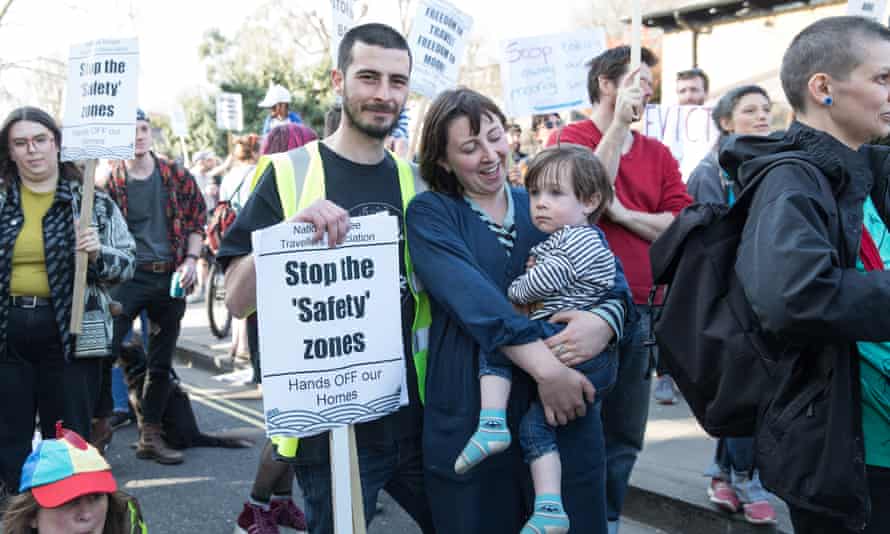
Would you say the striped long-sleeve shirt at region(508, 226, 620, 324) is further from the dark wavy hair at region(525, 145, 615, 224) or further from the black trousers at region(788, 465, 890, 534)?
the black trousers at region(788, 465, 890, 534)

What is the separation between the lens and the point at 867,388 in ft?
6.75

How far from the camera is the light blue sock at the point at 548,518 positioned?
2365 mm

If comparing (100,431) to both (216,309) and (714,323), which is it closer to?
(714,323)

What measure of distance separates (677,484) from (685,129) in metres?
3.50

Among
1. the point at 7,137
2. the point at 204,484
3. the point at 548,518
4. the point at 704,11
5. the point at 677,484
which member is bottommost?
the point at 204,484

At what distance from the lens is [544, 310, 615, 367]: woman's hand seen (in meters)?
2.43

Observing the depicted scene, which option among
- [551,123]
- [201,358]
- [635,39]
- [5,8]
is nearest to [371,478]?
[635,39]

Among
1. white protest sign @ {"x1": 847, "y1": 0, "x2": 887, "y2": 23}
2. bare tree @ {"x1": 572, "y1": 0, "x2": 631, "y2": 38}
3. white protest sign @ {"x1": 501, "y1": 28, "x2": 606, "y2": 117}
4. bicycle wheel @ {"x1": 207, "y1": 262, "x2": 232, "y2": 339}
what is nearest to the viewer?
white protest sign @ {"x1": 847, "y1": 0, "x2": 887, "y2": 23}

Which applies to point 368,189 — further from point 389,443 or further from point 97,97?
point 97,97

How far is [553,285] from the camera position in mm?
2455

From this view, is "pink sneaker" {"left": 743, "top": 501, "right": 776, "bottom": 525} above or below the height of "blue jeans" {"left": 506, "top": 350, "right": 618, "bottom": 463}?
below

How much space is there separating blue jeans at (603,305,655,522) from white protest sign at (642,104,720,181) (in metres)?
3.97


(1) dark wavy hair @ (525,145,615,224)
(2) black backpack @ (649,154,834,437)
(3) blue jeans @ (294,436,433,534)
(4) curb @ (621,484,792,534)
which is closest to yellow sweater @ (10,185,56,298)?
(3) blue jeans @ (294,436,433,534)

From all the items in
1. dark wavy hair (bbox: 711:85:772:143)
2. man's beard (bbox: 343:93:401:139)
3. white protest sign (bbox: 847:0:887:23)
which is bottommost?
man's beard (bbox: 343:93:401:139)
